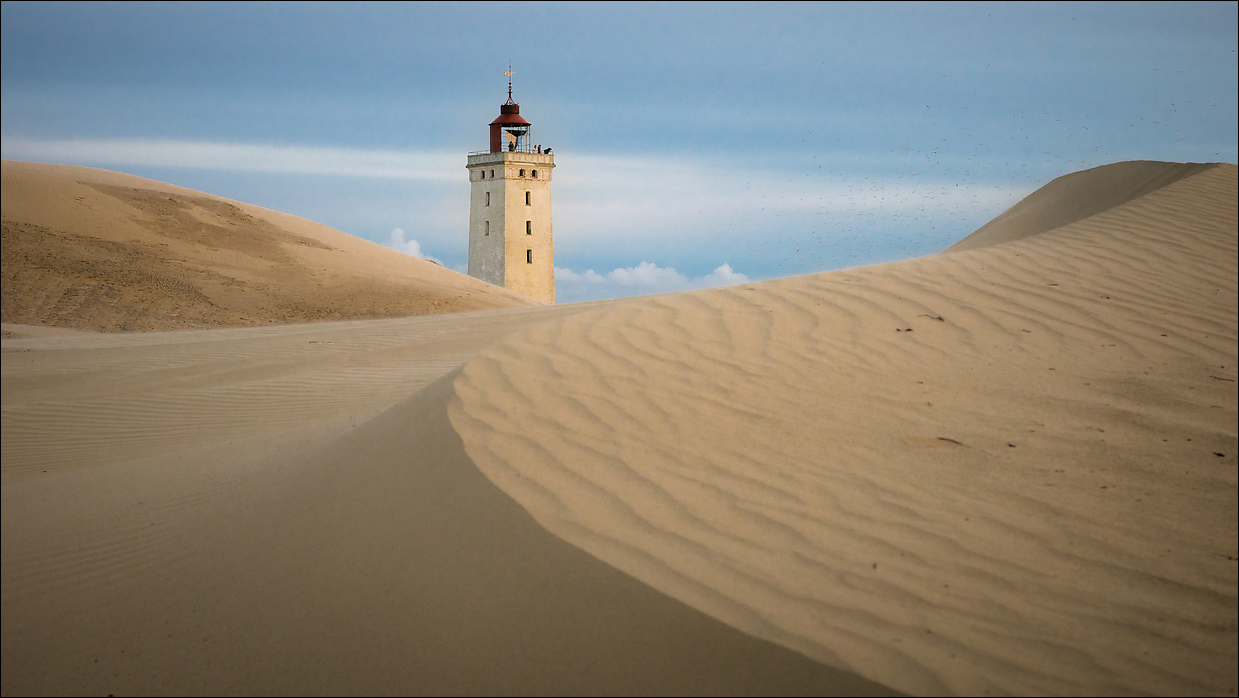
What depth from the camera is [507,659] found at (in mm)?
3221

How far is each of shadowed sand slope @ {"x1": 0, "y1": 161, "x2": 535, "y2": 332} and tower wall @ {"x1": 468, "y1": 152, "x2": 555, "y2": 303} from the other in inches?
806

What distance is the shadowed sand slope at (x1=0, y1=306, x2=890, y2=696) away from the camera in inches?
126

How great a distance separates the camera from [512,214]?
140ft

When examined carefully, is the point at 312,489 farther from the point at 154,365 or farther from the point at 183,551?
the point at 154,365

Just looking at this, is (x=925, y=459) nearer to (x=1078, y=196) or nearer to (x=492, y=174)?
(x=1078, y=196)

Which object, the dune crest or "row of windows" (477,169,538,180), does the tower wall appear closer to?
"row of windows" (477,169,538,180)

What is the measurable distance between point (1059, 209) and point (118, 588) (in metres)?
11.0

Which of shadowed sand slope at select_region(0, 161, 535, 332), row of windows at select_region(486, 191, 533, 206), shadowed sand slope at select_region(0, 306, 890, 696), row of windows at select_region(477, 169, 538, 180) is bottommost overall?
shadowed sand slope at select_region(0, 306, 890, 696)

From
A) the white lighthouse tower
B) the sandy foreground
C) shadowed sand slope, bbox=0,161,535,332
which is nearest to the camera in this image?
the sandy foreground

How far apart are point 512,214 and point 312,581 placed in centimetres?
3987

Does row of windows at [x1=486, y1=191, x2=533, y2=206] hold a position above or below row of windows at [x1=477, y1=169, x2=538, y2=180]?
below

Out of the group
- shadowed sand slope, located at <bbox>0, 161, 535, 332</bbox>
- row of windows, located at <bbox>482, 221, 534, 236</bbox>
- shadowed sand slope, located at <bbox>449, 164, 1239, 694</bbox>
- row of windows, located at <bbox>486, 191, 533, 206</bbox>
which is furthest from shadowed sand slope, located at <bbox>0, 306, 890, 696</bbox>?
row of windows, located at <bbox>486, 191, 533, 206</bbox>

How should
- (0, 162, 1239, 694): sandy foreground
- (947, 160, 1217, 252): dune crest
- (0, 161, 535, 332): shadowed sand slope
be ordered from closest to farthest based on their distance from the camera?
(0, 162, 1239, 694): sandy foreground
(947, 160, 1217, 252): dune crest
(0, 161, 535, 332): shadowed sand slope

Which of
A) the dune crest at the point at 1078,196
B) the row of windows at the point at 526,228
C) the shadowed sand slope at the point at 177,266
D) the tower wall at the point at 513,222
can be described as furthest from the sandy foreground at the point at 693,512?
the row of windows at the point at 526,228
